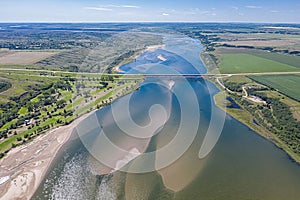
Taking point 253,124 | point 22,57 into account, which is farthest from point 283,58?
point 22,57

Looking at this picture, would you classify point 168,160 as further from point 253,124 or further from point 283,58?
point 283,58

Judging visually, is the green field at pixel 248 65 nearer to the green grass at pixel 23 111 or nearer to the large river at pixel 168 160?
the large river at pixel 168 160

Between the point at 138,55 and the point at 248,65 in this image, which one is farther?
the point at 138,55

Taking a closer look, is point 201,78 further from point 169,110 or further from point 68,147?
point 68,147

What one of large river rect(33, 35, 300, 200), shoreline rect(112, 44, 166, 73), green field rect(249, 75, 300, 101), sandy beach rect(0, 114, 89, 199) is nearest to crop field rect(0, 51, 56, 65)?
shoreline rect(112, 44, 166, 73)

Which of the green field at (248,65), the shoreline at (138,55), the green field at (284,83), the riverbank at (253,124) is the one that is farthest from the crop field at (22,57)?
the green field at (284,83)

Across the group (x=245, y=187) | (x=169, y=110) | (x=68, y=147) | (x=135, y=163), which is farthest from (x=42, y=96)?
(x=245, y=187)

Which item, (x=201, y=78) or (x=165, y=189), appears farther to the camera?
(x=201, y=78)

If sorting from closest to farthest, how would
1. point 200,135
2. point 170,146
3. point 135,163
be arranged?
point 135,163
point 170,146
point 200,135
